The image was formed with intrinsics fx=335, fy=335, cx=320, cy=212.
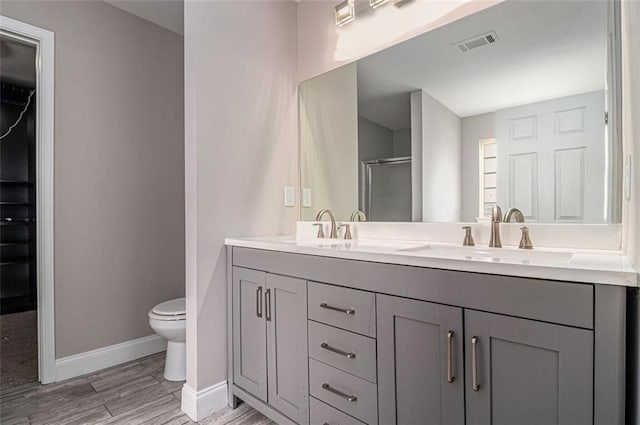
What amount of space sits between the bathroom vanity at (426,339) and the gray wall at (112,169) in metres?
1.28

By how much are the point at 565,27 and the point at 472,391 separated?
1.35 meters

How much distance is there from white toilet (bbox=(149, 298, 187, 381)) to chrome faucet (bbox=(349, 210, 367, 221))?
116 centimetres

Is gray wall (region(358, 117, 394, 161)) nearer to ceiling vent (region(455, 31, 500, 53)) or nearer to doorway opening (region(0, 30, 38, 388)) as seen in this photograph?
ceiling vent (region(455, 31, 500, 53))

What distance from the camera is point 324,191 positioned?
7.13ft

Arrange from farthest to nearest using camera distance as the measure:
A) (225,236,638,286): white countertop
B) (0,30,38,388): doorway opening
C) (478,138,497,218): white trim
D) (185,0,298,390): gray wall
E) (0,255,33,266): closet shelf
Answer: (0,255,33,266): closet shelf < (0,30,38,388): doorway opening < (185,0,298,390): gray wall < (478,138,497,218): white trim < (225,236,638,286): white countertop

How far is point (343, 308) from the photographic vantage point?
4.11 ft

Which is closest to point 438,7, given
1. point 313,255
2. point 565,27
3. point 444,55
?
point 444,55

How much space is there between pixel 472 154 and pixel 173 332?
6.25 ft

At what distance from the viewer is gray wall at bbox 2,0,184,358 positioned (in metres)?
2.13

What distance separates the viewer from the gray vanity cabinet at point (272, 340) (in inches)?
56.0

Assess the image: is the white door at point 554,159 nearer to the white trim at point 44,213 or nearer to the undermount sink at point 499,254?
the undermount sink at point 499,254

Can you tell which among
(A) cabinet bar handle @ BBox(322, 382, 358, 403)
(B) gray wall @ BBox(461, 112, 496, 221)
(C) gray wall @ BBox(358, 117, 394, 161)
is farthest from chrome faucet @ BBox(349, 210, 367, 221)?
(A) cabinet bar handle @ BBox(322, 382, 358, 403)

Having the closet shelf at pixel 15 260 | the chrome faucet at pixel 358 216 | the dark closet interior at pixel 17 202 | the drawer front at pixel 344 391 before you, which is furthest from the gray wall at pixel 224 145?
the closet shelf at pixel 15 260

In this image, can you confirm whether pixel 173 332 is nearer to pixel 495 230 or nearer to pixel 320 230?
pixel 320 230
